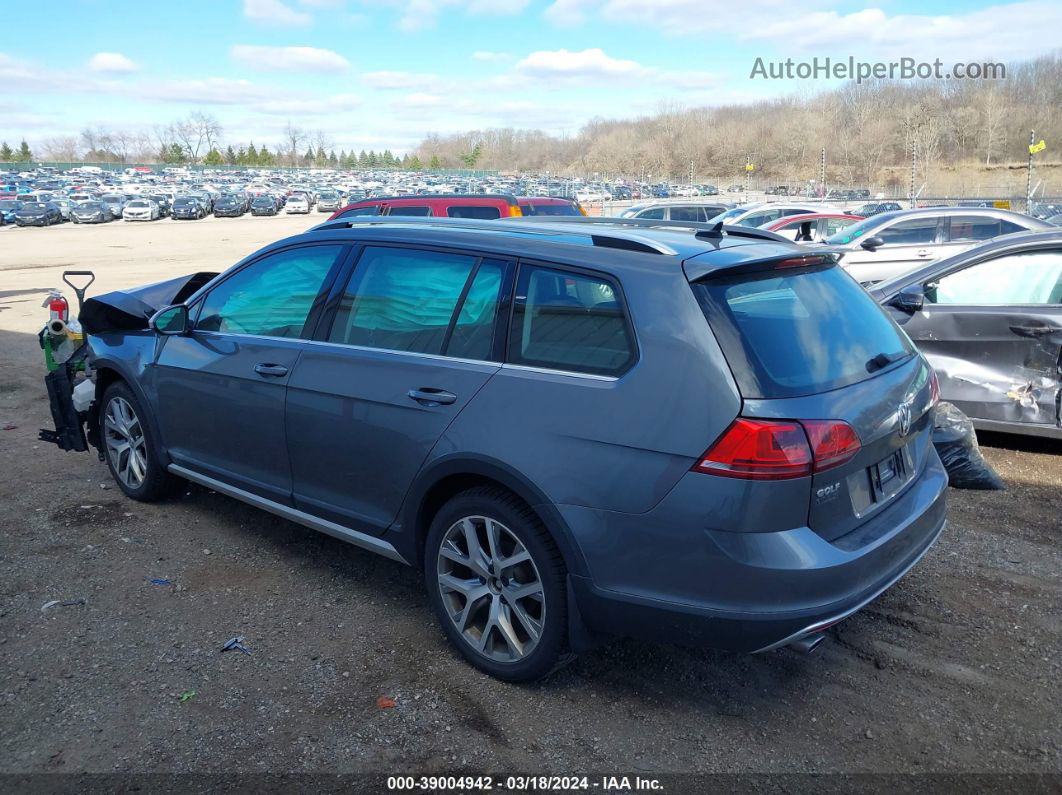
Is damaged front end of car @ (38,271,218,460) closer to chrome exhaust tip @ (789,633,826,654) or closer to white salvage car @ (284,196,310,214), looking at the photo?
chrome exhaust tip @ (789,633,826,654)

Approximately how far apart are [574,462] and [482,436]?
15.9 inches

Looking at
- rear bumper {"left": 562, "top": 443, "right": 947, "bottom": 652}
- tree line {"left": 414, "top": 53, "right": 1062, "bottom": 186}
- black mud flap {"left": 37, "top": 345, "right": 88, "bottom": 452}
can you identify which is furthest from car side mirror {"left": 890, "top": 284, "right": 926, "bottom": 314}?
tree line {"left": 414, "top": 53, "right": 1062, "bottom": 186}

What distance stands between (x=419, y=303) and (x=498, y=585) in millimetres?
1193

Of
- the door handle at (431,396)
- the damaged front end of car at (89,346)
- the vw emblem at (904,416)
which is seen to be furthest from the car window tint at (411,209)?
the vw emblem at (904,416)

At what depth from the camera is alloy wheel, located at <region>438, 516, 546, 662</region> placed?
3.23m

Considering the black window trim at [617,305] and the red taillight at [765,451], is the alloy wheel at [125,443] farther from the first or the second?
the red taillight at [765,451]

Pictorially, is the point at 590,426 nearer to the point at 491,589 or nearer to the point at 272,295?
the point at 491,589

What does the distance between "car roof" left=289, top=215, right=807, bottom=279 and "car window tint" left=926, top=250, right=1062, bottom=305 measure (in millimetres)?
3130

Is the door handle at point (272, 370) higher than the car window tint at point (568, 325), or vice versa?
the car window tint at point (568, 325)

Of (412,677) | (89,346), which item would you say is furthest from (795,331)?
(89,346)

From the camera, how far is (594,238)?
3322 millimetres

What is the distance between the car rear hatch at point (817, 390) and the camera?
273 cm

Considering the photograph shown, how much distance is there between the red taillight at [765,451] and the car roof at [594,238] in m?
0.59

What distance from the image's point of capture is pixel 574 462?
9.72ft
